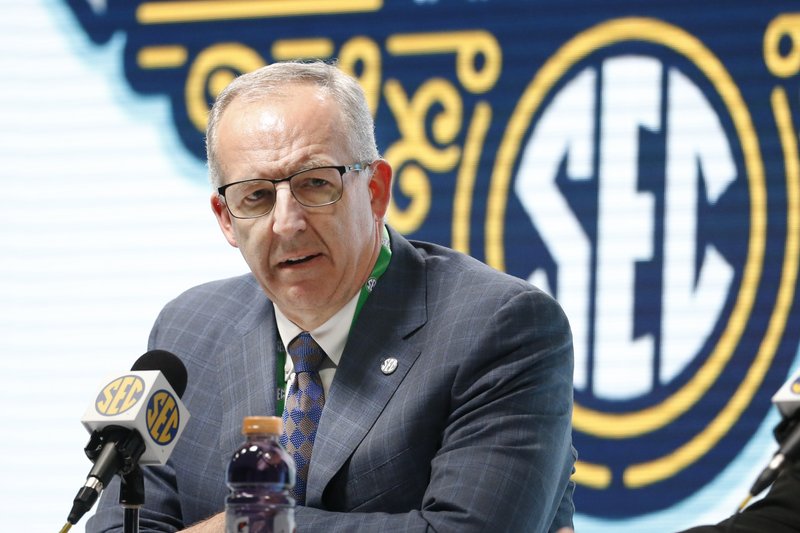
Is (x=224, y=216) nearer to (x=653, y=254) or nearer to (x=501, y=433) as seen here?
(x=501, y=433)

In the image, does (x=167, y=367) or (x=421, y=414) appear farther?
(x=421, y=414)

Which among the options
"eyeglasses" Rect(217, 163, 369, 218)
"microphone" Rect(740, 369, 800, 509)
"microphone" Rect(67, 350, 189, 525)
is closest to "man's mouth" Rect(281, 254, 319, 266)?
"eyeglasses" Rect(217, 163, 369, 218)

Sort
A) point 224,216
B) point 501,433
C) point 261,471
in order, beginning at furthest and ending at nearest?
point 224,216
point 501,433
point 261,471

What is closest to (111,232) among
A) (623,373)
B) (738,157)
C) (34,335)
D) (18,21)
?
(34,335)

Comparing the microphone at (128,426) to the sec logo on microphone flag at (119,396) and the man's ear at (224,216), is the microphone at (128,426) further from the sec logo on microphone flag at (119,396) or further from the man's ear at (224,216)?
the man's ear at (224,216)

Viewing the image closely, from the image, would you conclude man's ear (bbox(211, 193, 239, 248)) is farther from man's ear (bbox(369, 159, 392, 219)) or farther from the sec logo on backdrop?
the sec logo on backdrop

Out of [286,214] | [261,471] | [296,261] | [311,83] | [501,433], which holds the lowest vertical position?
[501,433]

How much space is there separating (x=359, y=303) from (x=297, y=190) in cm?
32

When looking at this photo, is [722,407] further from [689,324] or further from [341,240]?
[341,240]

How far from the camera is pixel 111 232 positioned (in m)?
4.64

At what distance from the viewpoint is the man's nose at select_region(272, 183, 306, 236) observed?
257cm

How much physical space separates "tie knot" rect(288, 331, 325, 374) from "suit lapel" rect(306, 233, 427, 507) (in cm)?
9

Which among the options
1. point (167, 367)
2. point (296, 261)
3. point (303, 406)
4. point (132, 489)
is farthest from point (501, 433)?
point (132, 489)

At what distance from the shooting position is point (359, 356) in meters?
2.67
